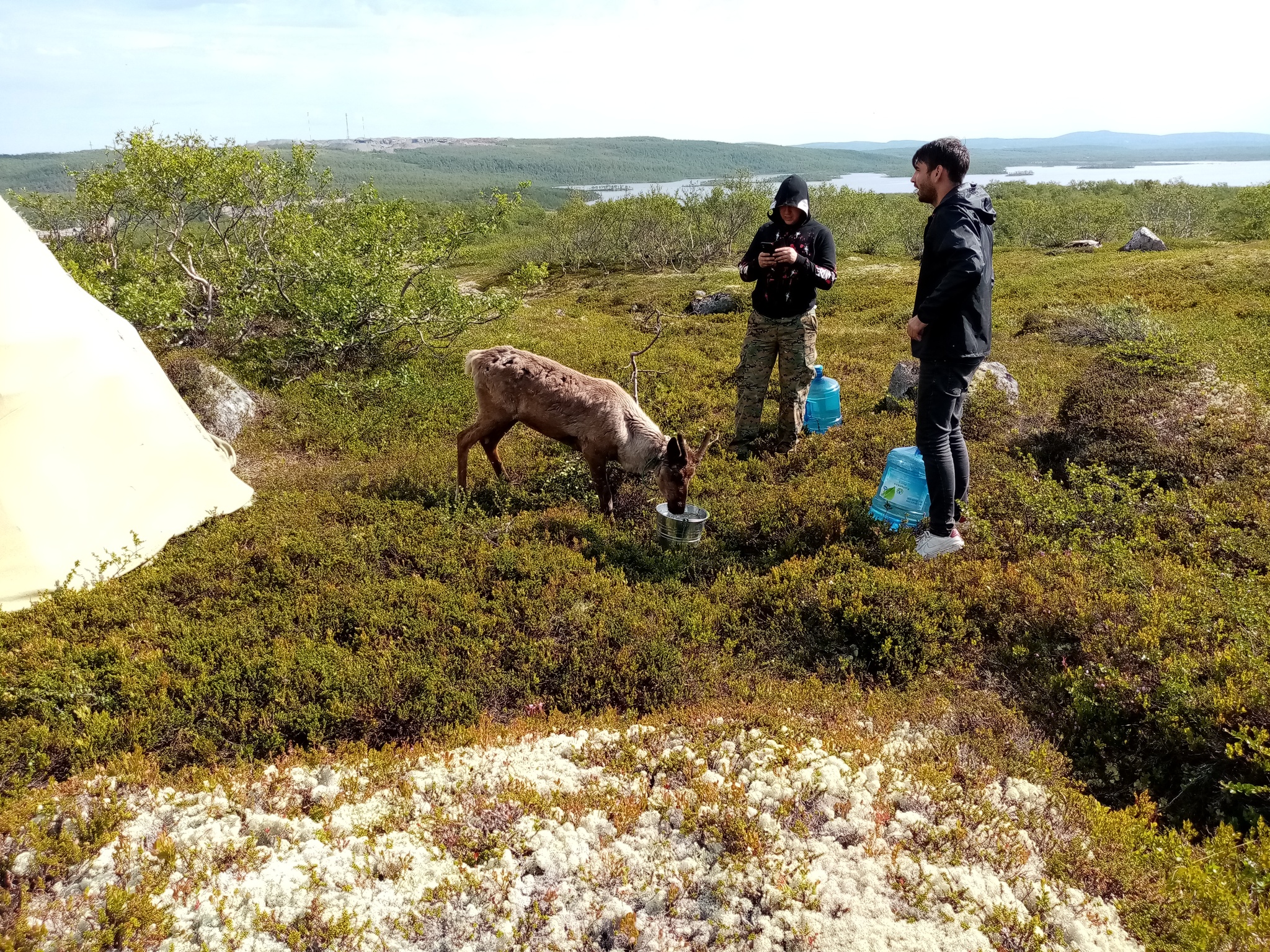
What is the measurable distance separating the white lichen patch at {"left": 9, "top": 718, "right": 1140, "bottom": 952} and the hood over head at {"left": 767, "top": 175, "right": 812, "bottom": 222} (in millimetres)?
6606

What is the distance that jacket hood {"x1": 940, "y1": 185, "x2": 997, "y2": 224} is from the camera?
6.10m

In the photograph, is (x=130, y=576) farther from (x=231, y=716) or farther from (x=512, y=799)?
(x=512, y=799)

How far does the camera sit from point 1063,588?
5996 millimetres

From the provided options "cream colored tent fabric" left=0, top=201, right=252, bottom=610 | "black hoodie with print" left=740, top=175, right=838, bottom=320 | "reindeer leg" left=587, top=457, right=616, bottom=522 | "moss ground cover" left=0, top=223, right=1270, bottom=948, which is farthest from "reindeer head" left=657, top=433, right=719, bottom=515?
"cream colored tent fabric" left=0, top=201, right=252, bottom=610

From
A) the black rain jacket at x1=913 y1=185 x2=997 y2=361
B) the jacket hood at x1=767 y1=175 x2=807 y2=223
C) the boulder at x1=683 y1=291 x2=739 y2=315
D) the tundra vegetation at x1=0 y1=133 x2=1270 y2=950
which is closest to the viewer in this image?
the tundra vegetation at x1=0 y1=133 x2=1270 y2=950

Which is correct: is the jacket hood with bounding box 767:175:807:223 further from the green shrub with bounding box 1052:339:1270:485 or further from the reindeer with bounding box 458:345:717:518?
the green shrub with bounding box 1052:339:1270:485

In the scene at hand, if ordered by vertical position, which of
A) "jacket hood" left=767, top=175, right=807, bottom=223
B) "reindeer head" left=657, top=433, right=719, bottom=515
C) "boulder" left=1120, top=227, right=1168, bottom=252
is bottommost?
"reindeer head" left=657, top=433, right=719, bottom=515

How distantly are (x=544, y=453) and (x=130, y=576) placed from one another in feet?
17.2

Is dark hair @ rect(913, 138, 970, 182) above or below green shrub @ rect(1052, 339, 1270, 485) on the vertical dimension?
above

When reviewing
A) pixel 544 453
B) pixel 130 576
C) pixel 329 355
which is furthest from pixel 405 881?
pixel 329 355

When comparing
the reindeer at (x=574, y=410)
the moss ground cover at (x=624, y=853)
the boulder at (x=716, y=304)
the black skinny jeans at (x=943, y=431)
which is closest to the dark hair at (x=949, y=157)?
the black skinny jeans at (x=943, y=431)

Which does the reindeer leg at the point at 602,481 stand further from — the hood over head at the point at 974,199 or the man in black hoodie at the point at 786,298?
the hood over head at the point at 974,199

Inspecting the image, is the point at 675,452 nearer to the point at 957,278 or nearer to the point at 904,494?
the point at 904,494

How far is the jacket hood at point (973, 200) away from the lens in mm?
6098
